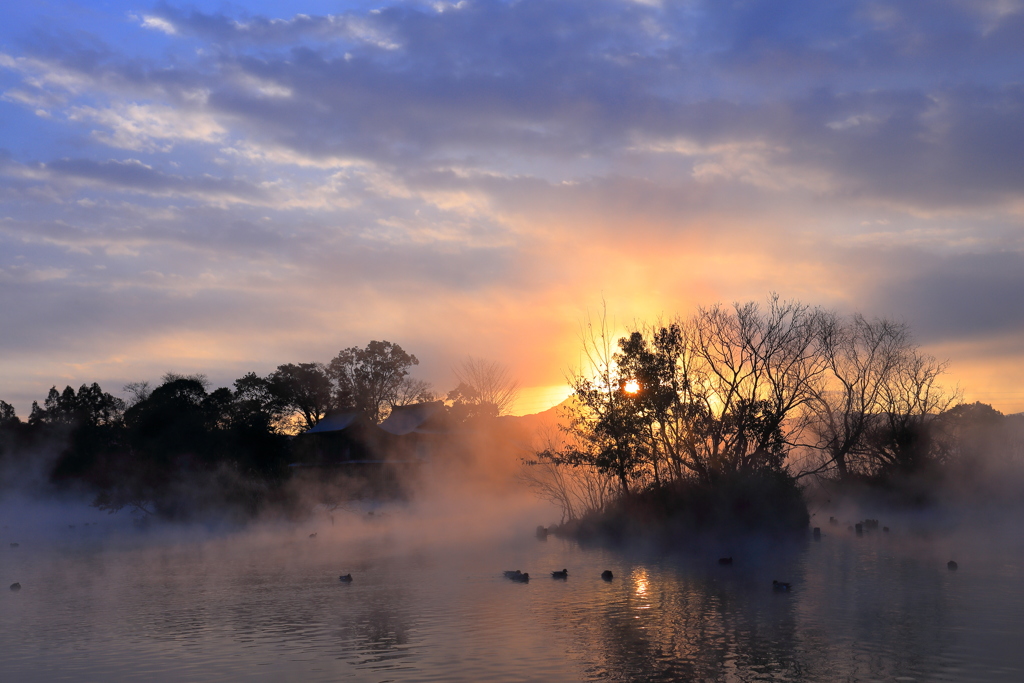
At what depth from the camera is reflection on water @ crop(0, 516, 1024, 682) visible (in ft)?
54.7

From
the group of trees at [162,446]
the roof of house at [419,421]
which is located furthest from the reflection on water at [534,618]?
the roof of house at [419,421]

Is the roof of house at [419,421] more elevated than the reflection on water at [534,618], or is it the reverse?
the roof of house at [419,421]

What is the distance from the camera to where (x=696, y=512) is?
4312cm

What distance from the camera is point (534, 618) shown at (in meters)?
21.8

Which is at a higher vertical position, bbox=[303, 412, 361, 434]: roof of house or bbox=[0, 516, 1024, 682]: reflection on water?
bbox=[303, 412, 361, 434]: roof of house

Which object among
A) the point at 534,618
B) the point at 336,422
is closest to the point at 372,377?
the point at 336,422

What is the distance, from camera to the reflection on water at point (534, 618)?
16.7 meters

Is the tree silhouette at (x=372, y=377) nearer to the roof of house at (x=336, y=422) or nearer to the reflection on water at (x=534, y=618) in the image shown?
the roof of house at (x=336, y=422)

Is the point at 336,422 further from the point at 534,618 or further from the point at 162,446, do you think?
the point at 534,618

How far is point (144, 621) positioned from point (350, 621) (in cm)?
614

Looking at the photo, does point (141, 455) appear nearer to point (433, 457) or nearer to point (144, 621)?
point (433, 457)

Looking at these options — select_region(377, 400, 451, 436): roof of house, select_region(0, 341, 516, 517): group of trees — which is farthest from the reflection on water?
select_region(377, 400, 451, 436): roof of house

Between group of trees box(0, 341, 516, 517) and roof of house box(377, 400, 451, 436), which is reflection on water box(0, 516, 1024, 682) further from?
roof of house box(377, 400, 451, 436)

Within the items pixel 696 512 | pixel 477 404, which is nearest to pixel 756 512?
pixel 696 512
